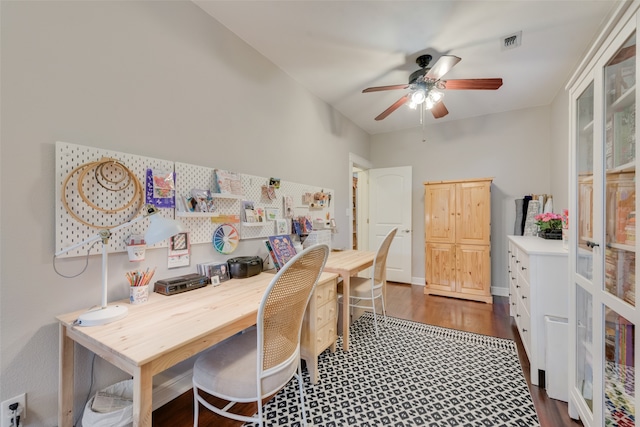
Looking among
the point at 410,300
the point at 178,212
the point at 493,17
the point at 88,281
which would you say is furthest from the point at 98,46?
the point at 410,300

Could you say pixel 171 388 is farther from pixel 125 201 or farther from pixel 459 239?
pixel 459 239

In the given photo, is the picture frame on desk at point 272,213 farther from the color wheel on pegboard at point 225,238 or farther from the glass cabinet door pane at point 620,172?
the glass cabinet door pane at point 620,172

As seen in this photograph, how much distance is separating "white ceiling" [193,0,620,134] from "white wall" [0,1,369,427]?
0.36 m

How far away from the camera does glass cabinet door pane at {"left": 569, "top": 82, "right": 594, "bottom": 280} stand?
4.34ft

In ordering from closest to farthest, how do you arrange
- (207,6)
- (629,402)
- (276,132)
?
(629,402) < (207,6) < (276,132)

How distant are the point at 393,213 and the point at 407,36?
279cm

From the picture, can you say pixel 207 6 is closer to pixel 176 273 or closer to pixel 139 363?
pixel 176 273

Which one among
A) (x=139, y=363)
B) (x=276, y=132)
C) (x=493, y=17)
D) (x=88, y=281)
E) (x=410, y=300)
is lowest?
(x=410, y=300)

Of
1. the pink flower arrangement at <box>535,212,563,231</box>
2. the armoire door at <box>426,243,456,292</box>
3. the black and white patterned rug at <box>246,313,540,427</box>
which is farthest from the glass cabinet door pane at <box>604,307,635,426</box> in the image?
the armoire door at <box>426,243,456,292</box>

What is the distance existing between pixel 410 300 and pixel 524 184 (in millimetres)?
2263

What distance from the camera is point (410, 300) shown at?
11.7 feet

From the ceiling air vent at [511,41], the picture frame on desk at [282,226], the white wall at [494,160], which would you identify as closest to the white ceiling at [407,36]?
the ceiling air vent at [511,41]

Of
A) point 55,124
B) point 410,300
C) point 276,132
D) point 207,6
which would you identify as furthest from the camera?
point 410,300

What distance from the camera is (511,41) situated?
6.96 ft
